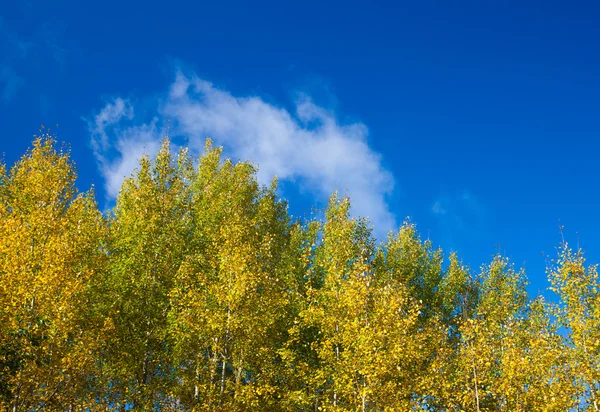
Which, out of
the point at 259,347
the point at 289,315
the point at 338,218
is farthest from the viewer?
the point at 338,218

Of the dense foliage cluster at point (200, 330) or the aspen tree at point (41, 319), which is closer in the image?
the aspen tree at point (41, 319)

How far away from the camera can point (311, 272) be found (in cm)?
3781

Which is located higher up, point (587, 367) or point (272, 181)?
point (272, 181)

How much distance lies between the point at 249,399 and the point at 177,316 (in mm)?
6441

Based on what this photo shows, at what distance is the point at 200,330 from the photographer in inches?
979

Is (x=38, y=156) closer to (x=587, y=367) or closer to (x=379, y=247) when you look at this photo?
(x=379, y=247)

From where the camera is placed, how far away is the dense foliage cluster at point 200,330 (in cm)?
2002

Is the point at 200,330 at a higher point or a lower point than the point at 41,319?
higher

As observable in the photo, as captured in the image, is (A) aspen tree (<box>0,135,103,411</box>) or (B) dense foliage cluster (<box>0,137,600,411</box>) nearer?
(A) aspen tree (<box>0,135,103,411</box>)

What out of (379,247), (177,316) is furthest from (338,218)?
(177,316)

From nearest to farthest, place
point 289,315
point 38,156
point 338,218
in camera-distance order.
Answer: point 289,315, point 38,156, point 338,218

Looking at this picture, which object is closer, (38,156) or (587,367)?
(587,367)

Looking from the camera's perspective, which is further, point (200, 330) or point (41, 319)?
point (200, 330)

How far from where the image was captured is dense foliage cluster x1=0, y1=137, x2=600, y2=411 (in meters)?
20.0
